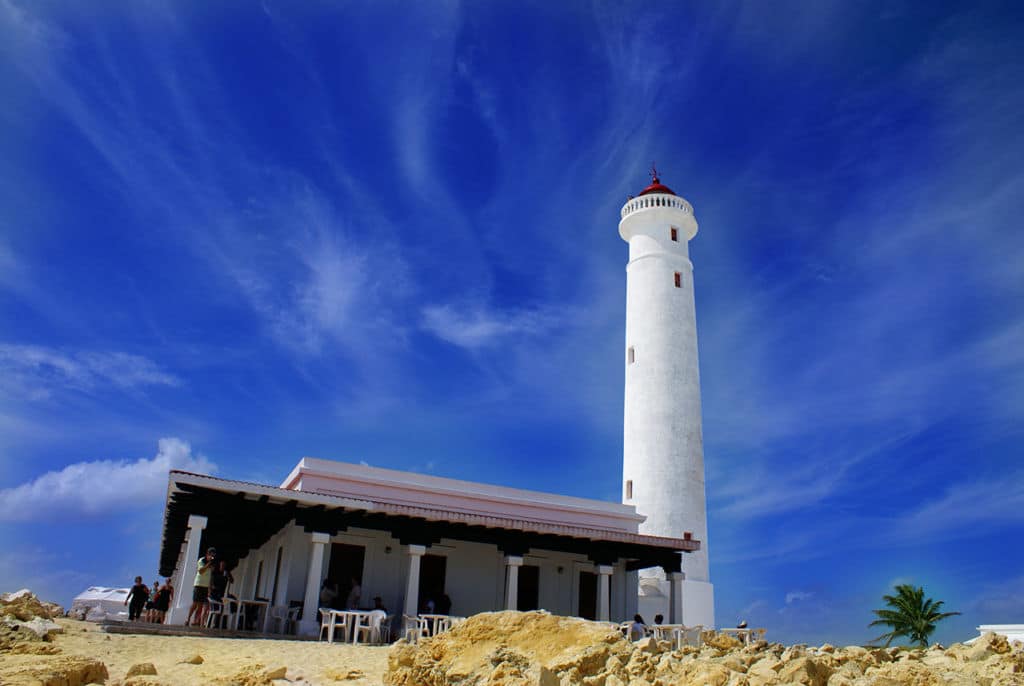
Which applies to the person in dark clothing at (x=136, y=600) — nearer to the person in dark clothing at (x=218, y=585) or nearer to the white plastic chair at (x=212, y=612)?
the person in dark clothing at (x=218, y=585)

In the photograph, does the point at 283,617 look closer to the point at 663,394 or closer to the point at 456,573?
the point at 456,573

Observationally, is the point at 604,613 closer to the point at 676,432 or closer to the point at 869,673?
the point at 676,432

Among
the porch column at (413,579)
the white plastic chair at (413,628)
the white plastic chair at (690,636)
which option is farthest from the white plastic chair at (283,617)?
the white plastic chair at (690,636)

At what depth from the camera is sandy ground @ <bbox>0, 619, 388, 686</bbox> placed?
27.0 feet

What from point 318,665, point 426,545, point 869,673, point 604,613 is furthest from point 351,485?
point 869,673

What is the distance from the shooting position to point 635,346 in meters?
25.4

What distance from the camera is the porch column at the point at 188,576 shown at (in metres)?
12.9

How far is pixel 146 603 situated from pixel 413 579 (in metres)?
7.72

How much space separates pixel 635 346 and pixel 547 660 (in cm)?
1902

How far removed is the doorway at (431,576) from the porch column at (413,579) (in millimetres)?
1313

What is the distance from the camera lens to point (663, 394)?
24.2 m

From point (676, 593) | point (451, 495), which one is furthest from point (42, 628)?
point (676, 593)

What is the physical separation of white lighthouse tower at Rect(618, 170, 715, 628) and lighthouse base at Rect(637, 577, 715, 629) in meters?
0.03

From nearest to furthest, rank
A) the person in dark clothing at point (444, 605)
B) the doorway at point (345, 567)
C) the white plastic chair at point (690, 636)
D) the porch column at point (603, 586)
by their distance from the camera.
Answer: the white plastic chair at point (690, 636), the doorway at point (345, 567), the person in dark clothing at point (444, 605), the porch column at point (603, 586)
